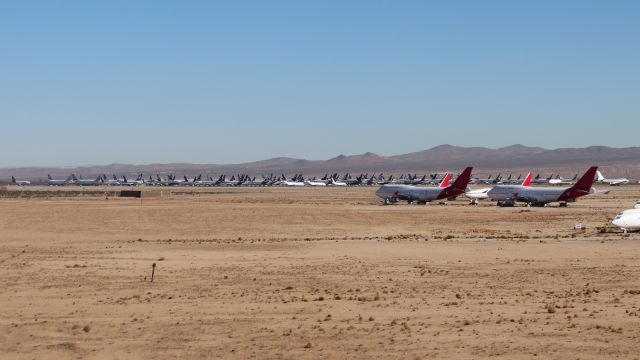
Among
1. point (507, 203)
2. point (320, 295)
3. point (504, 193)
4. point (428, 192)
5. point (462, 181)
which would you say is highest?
point (462, 181)

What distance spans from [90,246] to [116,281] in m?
14.4

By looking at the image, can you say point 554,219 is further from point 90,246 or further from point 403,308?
point 403,308

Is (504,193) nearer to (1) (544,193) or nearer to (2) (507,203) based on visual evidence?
(2) (507,203)

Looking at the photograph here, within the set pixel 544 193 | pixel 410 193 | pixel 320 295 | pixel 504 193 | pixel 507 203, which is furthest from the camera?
pixel 410 193

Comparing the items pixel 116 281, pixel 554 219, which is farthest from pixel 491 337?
pixel 554 219

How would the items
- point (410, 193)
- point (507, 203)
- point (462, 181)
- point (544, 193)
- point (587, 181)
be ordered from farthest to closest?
point (410, 193) → point (462, 181) → point (507, 203) → point (544, 193) → point (587, 181)

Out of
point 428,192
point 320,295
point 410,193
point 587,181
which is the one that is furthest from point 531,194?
point 320,295

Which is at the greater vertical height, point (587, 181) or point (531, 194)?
point (587, 181)

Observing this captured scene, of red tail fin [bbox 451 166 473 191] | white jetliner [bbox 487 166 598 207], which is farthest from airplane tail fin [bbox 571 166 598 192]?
red tail fin [bbox 451 166 473 191]

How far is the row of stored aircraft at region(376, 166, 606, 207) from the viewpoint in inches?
3300

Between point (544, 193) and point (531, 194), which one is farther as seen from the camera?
point (531, 194)

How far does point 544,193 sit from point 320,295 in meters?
62.5

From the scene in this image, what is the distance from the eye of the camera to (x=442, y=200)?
9444cm

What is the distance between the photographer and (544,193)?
85.2 m
